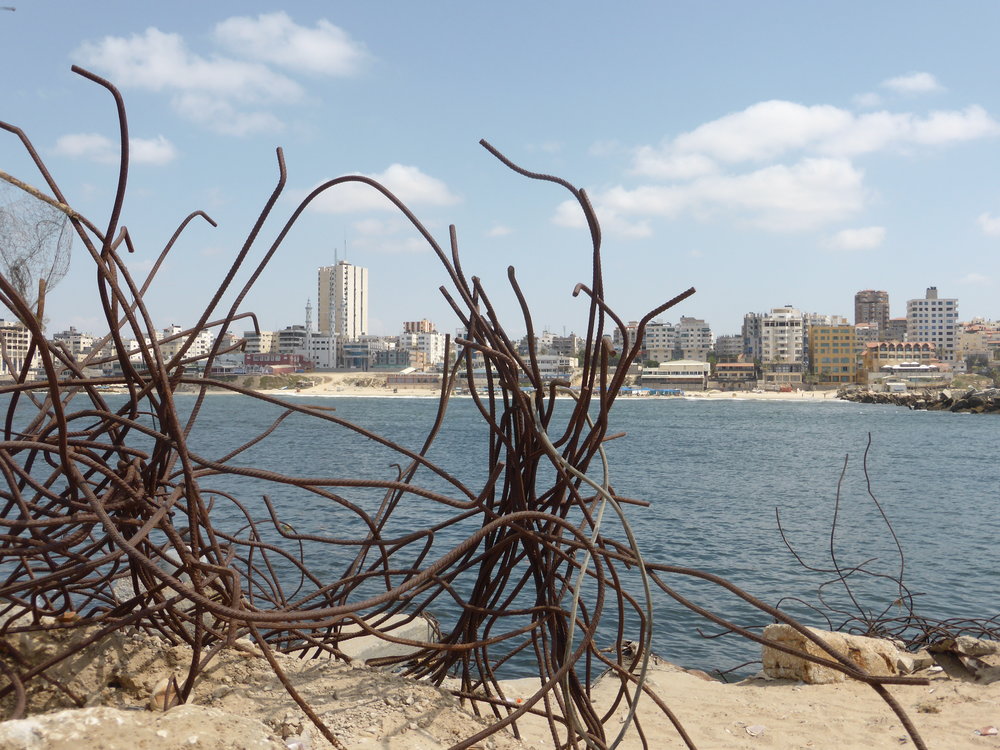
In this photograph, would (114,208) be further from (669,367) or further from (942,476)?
(669,367)

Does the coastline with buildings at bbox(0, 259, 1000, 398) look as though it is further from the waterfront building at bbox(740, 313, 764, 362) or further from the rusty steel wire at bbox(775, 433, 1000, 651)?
the rusty steel wire at bbox(775, 433, 1000, 651)

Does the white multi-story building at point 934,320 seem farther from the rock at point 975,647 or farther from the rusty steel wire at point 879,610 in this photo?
the rock at point 975,647

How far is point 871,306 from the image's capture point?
185875mm

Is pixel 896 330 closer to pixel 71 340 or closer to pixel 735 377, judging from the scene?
pixel 735 377

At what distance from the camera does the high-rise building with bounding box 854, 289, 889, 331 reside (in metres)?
186

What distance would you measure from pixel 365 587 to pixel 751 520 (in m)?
12.7

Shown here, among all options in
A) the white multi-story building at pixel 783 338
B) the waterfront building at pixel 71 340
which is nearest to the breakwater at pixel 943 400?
the white multi-story building at pixel 783 338

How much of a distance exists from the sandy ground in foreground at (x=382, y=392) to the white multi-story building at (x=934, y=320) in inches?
1974

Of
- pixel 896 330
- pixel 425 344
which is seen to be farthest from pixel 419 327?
pixel 896 330

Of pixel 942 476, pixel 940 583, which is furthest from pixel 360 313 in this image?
pixel 940 583

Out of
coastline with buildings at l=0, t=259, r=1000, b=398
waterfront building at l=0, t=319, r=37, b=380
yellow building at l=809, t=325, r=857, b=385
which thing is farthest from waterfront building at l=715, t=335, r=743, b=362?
waterfront building at l=0, t=319, r=37, b=380

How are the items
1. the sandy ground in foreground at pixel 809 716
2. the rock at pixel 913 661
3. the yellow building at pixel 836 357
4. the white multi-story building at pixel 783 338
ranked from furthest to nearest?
the white multi-story building at pixel 783 338 → the yellow building at pixel 836 357 → the rock at pixel 913 661 → the sandy ground in foreground at pixel 809 716

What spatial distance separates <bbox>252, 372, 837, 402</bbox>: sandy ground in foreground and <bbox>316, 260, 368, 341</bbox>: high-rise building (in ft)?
110

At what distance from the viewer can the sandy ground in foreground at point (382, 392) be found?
4533 inches
